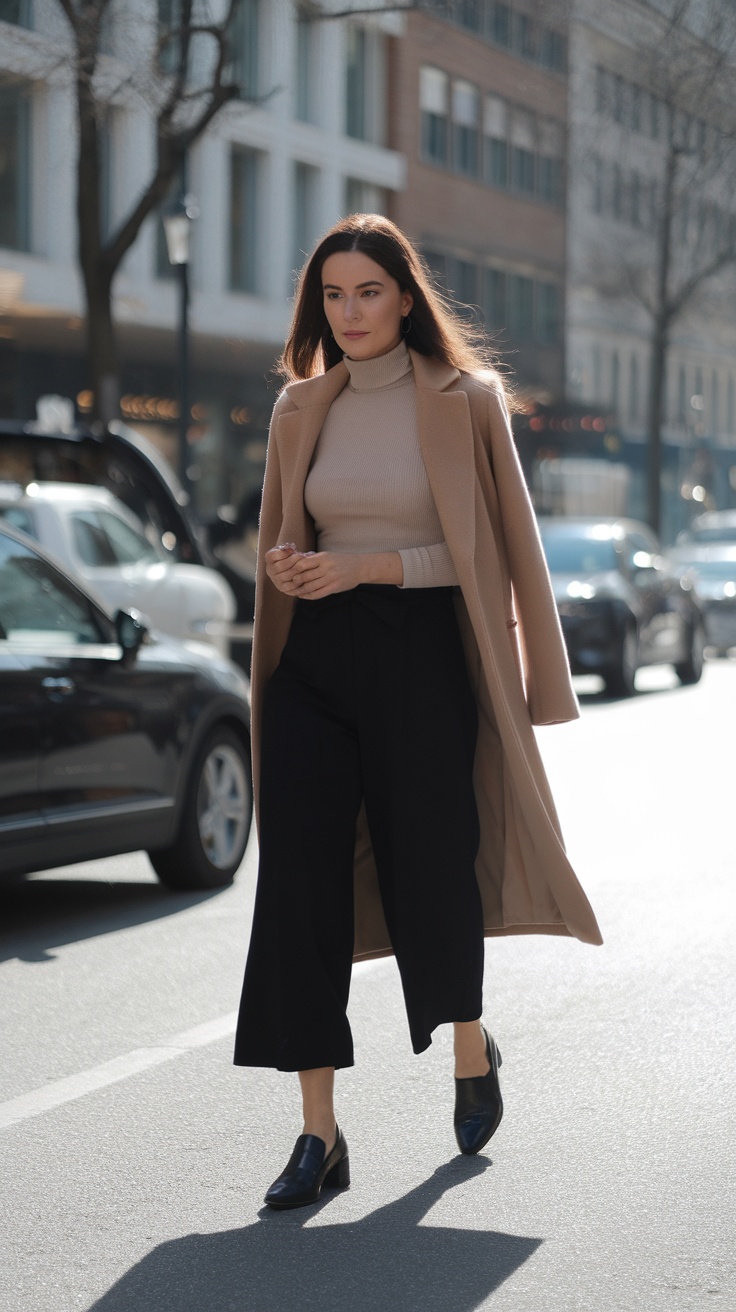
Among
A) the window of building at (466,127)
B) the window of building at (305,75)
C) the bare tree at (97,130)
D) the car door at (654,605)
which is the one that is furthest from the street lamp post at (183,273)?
the window of building at (466,127)

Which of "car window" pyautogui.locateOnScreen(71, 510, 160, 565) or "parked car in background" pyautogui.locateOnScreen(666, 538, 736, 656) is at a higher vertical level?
"car window" pyautogui.locateOnScreen(71, 510, 160, 565)

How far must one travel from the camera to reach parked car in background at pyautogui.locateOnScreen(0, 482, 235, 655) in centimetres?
1348

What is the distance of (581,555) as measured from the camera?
21.6m

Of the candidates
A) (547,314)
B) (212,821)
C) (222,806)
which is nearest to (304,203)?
(547,314)

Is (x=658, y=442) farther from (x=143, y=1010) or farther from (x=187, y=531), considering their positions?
(x=143, y=1010)

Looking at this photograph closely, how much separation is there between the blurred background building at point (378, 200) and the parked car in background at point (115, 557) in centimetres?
507

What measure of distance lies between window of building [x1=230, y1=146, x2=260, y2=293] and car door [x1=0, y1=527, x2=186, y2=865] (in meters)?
28.1

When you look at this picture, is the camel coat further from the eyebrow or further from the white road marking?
the white road marking

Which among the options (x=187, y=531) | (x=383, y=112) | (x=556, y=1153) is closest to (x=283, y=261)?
(x=383, y=112)

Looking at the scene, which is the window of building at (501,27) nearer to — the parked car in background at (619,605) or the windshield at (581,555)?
the parked car in background at (619,605)

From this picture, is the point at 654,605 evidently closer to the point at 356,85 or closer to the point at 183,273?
the point at 183,273

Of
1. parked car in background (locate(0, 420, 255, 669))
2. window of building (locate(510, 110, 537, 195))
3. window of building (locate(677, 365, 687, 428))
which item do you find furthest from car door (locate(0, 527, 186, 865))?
window of building (locate(677, 365, 687, 428))

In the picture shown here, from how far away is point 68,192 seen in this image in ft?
100

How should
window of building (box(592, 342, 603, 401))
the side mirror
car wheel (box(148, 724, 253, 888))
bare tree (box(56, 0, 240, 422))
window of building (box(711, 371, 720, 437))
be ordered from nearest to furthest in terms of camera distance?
the side mirror < car wheel (box(148, 724, 253, 888)) < bare tree (box(56, 0, 240, 422)) < window of building (box(592, 342, 603, 401)) < window of building (box(711, 371, 720, 437))
